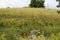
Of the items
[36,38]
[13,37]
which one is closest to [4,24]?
[13,37]

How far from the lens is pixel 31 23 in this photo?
69.4 feet

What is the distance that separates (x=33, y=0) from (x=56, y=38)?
40.4 m

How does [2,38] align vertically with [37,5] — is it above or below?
above

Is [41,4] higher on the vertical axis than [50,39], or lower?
lower

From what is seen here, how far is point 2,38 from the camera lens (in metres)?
13.3

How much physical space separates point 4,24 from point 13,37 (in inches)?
250

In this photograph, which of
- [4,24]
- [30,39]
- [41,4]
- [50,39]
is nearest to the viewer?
[30,39]

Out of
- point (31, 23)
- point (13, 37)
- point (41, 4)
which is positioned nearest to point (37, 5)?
point (41, 4)

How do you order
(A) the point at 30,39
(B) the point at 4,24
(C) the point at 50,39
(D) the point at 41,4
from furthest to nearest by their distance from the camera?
(D) the point at 41,4, (B) the point at 4,24, (C) the point at 50,39, (A) the point at 30,39

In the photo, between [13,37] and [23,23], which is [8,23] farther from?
[13,37]

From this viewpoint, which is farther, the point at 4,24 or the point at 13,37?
the point at 4,24

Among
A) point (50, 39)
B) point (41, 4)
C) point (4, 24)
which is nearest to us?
point (50, 39)

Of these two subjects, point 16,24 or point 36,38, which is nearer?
point 36,38

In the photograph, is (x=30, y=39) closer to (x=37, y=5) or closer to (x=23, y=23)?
(x=23, y=23)
